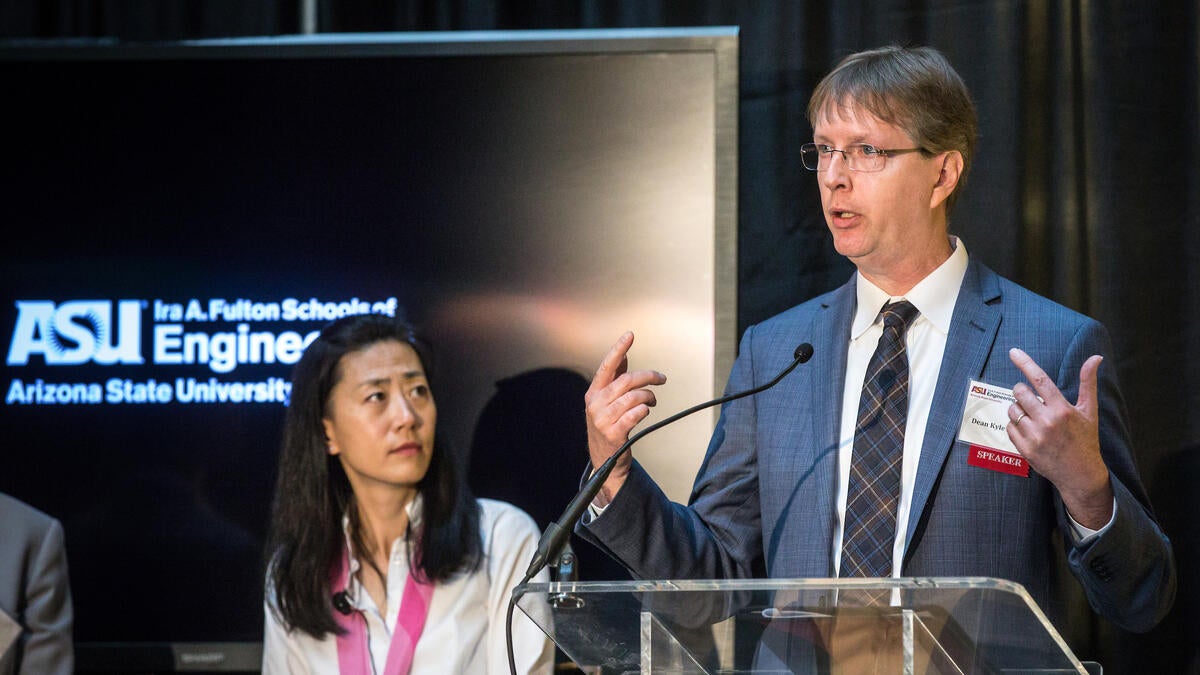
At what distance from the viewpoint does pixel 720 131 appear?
327 cm

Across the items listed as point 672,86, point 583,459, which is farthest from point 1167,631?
point 672,86

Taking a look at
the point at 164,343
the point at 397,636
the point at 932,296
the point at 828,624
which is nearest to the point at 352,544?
the point at 397,636

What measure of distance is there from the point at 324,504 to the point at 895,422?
144 centimetres

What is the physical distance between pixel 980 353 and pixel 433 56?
159cm

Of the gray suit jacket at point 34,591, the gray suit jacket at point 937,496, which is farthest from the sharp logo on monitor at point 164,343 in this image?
the gray suit jacket at point 937,496

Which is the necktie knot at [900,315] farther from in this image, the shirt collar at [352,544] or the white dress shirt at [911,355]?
the shirt collar at [352,544]

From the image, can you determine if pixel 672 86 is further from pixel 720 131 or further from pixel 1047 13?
pixel 1047 13

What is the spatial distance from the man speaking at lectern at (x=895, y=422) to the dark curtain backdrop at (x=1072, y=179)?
2.46 feet

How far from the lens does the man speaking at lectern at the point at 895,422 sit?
2.37 metres

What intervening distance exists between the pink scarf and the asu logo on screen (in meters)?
0.88

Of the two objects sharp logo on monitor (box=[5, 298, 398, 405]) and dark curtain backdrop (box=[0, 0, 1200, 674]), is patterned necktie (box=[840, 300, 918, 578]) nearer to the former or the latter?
dark curtain backdrop (box=[0, 0, 1200, 674])

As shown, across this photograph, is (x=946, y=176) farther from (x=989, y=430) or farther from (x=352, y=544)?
(x=352, y=544)

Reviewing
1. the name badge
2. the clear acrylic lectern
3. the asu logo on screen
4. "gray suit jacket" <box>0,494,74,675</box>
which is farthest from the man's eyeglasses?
"gray suit jacket" <box>0,494,74,675</box>

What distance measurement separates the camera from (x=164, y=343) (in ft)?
11.1
